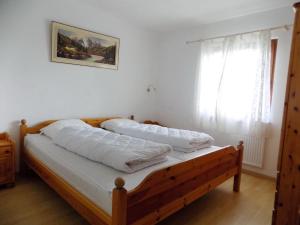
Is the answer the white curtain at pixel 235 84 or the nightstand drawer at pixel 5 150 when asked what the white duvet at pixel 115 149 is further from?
the white curtain at pixel 235 84

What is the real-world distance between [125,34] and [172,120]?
74.6 inches

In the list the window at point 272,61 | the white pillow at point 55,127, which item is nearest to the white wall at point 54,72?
the white pillow at point 55,127

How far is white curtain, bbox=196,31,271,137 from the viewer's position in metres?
3.03

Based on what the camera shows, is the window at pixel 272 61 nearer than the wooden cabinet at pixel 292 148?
No

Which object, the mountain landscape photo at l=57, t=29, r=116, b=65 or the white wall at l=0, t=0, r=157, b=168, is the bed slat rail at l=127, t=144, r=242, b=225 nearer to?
the white wall at l=0, t=0, r=157, b=168

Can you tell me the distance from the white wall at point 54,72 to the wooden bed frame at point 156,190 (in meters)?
0.77

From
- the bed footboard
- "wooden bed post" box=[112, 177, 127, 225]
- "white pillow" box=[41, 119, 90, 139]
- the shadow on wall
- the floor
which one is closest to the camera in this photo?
"wooden bed post" box=[112, 177, 127, 225]

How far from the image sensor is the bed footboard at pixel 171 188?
4.59 feet

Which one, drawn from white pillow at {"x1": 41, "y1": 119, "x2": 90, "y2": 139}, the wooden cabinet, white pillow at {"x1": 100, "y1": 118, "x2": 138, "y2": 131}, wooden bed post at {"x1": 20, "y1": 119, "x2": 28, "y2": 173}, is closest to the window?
the wooden cabinet

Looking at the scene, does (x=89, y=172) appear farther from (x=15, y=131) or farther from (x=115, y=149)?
(x=15, y=131)

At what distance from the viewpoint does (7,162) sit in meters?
2.39

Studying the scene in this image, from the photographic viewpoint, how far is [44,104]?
2.94 metres

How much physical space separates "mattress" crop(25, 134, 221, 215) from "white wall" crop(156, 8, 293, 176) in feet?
4.66

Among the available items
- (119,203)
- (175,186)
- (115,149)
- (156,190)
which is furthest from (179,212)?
(119,203)
